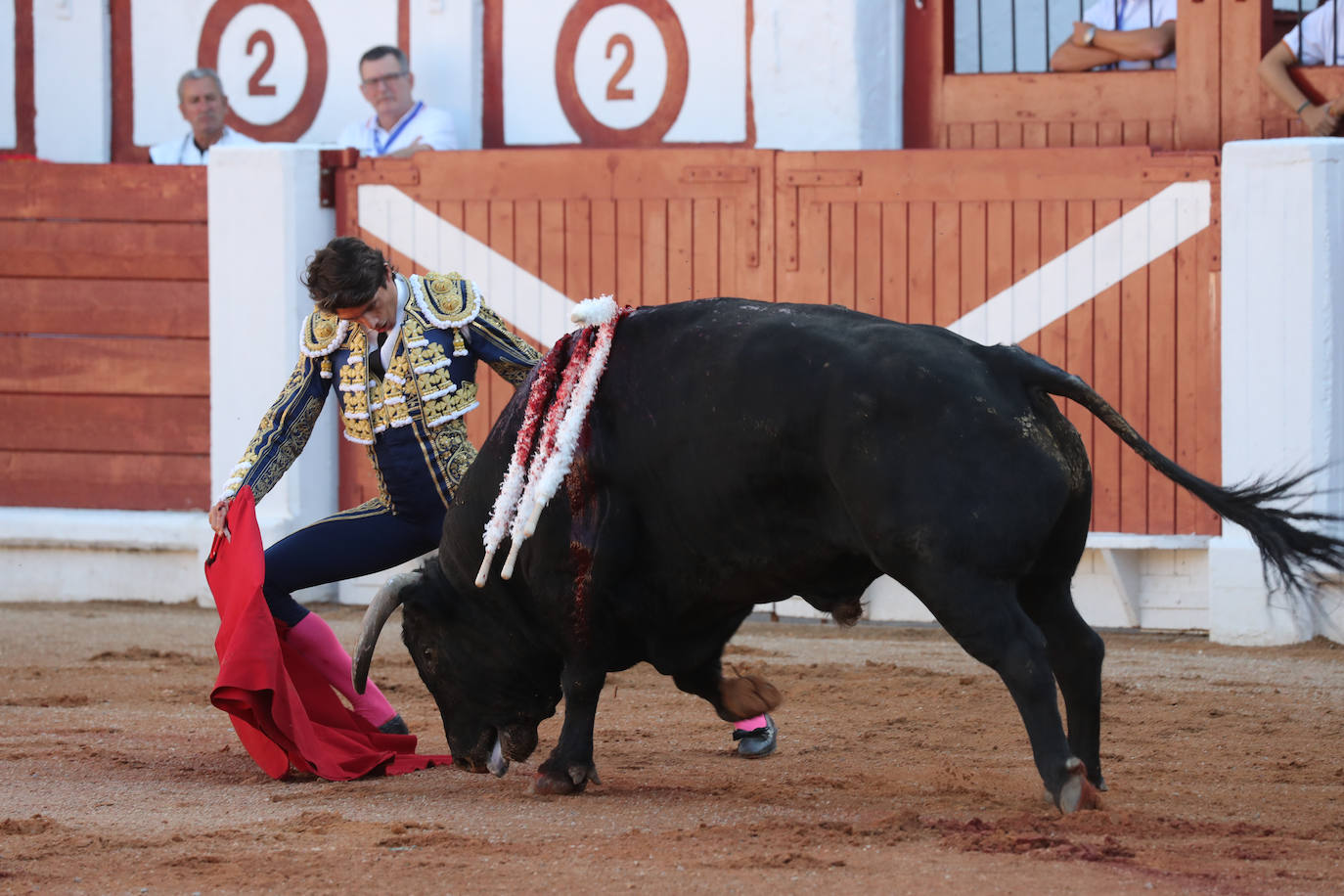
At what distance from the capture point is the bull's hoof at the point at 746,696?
4.50 metres

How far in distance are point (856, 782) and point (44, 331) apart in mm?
5369

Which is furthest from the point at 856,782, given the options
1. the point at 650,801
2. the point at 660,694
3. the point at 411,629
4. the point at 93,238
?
the point at 93,238

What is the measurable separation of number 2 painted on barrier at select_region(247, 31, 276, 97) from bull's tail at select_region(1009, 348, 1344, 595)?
6175 mm

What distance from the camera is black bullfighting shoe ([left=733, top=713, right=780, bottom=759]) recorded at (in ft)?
15.0

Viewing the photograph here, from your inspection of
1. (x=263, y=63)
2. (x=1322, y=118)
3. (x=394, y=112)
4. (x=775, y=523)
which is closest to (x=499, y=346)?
(x=775, y=523)

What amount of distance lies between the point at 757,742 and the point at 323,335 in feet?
4.96

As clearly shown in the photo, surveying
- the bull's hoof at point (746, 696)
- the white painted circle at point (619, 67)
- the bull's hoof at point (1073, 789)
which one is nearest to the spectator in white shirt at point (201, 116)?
the white painted circle at point (619, 67)

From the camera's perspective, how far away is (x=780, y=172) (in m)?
7.40

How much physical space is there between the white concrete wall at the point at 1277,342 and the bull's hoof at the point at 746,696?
111 inches

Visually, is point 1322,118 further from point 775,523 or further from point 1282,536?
point 775,523

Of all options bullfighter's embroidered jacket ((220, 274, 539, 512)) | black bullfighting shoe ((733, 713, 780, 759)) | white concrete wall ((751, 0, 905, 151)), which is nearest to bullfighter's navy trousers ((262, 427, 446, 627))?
bullfighter's embroidered jacket ((220, 274, 539, 512))

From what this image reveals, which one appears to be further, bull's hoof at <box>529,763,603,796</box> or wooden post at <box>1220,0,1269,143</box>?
wooden post at <box>1220,0,1269,143</box>

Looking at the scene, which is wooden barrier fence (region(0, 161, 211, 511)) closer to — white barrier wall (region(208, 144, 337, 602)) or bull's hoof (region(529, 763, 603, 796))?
white barrier wall (region(208, 144, 337, 602))

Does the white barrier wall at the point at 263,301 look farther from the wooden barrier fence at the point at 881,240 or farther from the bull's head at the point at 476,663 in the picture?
the bull's head at the point at 476,663
